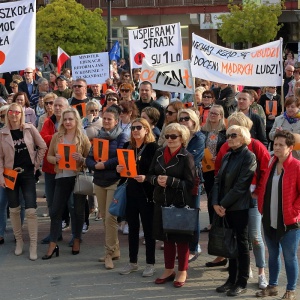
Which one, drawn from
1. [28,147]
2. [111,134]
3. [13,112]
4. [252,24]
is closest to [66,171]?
[28,147]

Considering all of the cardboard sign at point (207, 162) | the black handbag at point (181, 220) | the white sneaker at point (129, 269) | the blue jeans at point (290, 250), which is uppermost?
the cardboard sign at point (207, 162)

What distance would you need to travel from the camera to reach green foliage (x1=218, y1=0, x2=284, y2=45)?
112 feet

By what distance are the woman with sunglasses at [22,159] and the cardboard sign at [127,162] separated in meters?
1.36

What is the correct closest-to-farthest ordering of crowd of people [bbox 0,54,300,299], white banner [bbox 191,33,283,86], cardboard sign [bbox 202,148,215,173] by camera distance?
crowd of people [bbox 0,54,300,299]
cardboard sign [bbox 202,148,215,173]
white banner [bbox 191,33,283,86]

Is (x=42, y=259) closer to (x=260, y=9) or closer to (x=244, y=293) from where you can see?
(x=244, y=293)

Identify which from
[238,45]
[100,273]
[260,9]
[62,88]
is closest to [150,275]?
[100,273]

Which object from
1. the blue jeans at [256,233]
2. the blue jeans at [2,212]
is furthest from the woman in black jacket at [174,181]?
the blue jeans at [2,212]

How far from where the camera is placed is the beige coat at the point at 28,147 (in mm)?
8336

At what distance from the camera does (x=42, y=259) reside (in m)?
8.28

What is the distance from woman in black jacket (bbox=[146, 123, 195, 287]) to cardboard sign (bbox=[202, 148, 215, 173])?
1.32m

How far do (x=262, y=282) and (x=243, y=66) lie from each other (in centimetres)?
505

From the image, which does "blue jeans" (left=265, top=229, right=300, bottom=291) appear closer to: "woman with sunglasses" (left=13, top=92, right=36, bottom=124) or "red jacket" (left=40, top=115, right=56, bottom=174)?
"red jacket" (left=40, top=115, right=56, bottom=174)

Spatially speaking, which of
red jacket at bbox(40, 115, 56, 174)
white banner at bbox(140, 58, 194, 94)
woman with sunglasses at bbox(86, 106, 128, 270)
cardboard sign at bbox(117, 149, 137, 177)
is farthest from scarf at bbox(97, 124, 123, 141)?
white banner at bbox(140, 58, 194, 94)

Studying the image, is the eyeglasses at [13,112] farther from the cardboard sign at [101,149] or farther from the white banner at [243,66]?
the white banner at [243,66]
